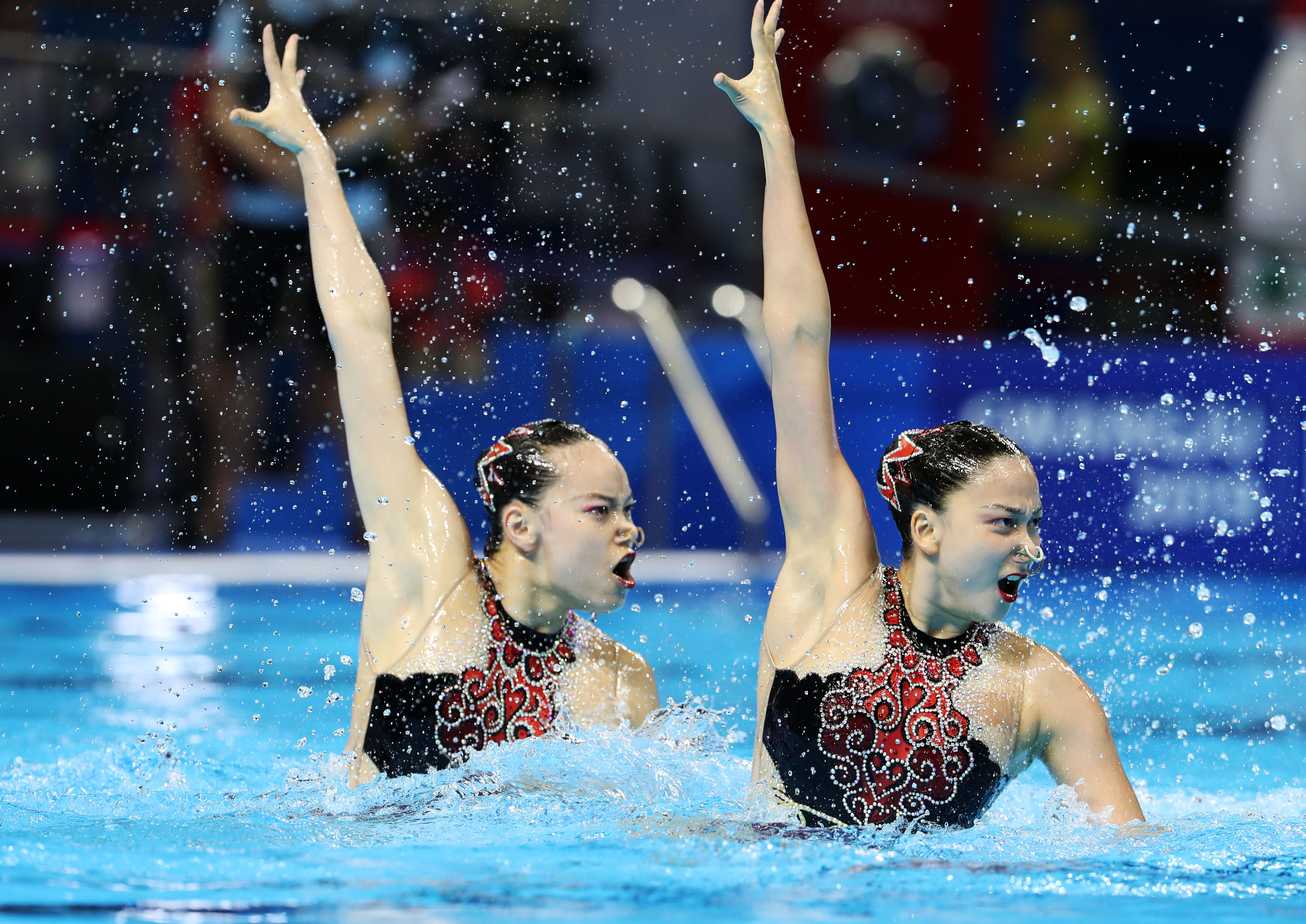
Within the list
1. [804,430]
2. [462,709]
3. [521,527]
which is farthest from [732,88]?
[462,709]

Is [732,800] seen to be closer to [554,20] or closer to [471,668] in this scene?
[471,668]

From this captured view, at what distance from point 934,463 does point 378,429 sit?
1.07 metres

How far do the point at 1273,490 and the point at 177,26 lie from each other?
19.5ft

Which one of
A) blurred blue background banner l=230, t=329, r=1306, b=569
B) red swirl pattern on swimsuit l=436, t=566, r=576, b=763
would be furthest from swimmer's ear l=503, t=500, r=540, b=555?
blurred blue background banner l=230, t=329, r=1306, b=569

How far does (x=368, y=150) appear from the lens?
6.98 metres

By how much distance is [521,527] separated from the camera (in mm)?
3088

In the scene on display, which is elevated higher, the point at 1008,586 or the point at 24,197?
the point at 24,197

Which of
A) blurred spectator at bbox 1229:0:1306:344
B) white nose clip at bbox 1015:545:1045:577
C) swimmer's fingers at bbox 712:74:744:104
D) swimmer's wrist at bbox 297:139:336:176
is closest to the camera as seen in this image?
white nose clip at bbox 1015:545:1045:577

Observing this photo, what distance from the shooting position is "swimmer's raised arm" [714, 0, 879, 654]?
273 centimetres

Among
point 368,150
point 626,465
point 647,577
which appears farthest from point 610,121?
point 647,577

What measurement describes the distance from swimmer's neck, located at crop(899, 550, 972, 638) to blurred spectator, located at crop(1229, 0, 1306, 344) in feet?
19.1

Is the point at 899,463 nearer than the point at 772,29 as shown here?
Yes

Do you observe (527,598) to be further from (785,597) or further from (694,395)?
(694,395)

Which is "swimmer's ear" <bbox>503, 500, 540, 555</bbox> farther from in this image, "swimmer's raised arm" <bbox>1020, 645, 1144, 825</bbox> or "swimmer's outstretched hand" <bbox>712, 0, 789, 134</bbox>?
"swimmer's raised arm" <bbox>1020, 645, 1144, 825</bbox>
